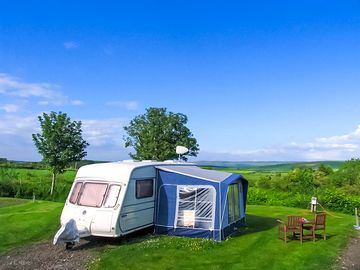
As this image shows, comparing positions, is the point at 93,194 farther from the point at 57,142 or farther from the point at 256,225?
the point at 57,142

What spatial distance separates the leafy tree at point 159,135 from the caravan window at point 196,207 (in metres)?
21.4

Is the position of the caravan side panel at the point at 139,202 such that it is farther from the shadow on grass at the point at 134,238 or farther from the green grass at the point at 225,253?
the green grass at the point at 225,253

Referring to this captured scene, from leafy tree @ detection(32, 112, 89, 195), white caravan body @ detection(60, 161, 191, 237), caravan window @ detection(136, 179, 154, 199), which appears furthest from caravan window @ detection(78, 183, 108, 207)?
leafy tree @ detection(32, 112, 89, 195)

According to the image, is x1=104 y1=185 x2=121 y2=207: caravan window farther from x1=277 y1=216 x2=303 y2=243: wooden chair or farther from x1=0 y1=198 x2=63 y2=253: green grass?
x1=277 y1=216 x2=303 y2=243: wooden chair

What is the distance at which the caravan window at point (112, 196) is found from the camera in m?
14.5

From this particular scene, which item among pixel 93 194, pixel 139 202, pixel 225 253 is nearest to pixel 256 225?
pixel 225 253

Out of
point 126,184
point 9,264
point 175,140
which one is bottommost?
point 9,264

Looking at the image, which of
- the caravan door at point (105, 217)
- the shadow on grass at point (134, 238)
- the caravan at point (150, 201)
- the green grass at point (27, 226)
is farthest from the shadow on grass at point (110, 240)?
the green grass at point (27, 226)

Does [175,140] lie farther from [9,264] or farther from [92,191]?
[9,264]

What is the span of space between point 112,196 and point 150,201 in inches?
82.1

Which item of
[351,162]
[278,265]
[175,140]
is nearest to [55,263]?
[278,265]

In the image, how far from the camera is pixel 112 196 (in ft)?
48.0

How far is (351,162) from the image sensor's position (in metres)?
48.0

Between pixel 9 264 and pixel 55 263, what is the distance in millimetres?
1444
